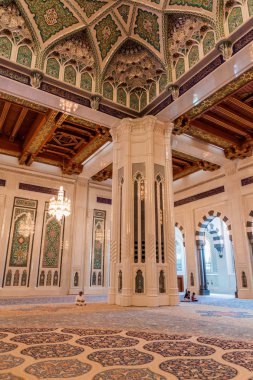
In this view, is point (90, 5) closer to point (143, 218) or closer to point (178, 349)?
point (143, 218)

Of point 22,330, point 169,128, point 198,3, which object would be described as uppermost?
point 198,3

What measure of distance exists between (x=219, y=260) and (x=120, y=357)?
10.4m

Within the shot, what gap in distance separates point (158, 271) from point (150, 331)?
251 cm

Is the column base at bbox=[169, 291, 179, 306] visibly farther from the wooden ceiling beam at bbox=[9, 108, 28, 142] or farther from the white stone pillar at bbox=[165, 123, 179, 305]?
the wooden ceiling beam at bbox=[9, 108, 28, 142]

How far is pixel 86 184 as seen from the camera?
9.22m

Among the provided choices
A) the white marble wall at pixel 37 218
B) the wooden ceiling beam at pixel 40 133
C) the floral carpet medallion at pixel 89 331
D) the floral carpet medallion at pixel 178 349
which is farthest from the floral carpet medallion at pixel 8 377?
the white marble wall at pixel 37 218

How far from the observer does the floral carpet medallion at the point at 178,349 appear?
167 cm

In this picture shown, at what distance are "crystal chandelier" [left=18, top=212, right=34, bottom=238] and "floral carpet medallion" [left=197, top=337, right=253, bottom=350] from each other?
22.0 ft

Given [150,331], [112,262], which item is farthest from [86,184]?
[150,331]

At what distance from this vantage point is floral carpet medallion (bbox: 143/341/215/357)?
1674 millimetres

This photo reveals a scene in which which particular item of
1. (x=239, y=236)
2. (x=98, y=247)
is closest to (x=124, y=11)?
(x=239, y=236)

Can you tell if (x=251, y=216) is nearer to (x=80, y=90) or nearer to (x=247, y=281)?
(x=247, y=281)

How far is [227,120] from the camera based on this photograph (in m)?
6.57

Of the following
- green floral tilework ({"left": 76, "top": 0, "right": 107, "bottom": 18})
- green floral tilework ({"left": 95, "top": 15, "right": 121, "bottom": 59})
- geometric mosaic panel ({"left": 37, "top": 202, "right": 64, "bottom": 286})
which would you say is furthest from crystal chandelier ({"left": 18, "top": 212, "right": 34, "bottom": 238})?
green floral tilework ({"left": 76, "top": 0, "right": 107, "bottom": 18})
